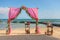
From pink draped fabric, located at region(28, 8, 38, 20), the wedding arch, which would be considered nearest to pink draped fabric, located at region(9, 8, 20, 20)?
the wedding arch

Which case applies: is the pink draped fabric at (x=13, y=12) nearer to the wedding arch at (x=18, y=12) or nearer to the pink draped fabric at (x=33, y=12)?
the wedding arch at (x=18, y=12)

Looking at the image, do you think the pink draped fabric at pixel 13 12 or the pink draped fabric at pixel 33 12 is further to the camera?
the pink draped fabric at pixel 33 12

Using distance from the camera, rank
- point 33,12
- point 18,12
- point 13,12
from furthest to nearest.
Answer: point 33,12 → point 18,12 → point 13,12

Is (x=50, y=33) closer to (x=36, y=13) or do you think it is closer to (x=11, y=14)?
(x=36, y=13)

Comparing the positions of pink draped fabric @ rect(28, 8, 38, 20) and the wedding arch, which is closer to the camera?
the wedding arch

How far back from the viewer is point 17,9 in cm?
2667

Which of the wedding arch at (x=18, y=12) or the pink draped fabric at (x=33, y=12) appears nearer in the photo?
the wedding arch at (x=18, y=12)

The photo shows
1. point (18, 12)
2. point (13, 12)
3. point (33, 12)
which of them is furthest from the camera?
point (33, 12)

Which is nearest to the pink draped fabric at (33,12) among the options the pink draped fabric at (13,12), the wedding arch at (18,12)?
the wedding arch at (18,12)

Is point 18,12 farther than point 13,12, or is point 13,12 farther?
point 18,12

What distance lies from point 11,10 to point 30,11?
221 cm

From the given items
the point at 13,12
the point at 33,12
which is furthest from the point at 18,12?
the point at 33,12

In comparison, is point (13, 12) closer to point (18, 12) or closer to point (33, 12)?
point (18, 12)

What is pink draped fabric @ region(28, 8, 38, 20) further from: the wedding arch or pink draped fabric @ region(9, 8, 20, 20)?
pink draped fabric @ region(9, 8, 20, 20)
